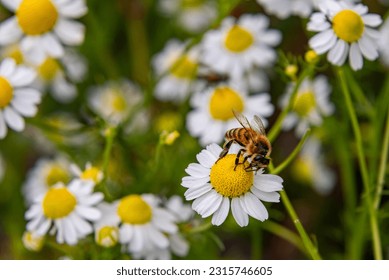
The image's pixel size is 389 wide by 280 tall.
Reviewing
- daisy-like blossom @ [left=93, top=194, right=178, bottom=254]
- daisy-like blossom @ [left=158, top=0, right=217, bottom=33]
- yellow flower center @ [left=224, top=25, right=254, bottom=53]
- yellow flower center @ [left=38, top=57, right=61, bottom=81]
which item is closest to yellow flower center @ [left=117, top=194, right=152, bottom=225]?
daisy-like blossom @ [left=93, top=194, right=178, bottom=254]

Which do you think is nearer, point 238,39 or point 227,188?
point 227,188

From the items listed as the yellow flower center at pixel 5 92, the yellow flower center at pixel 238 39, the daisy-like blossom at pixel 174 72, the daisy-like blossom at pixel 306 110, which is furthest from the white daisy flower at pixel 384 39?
the yellow flower center at pixel 5 92

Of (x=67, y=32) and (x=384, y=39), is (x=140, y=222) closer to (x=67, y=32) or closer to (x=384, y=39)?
(x=67, y=32)

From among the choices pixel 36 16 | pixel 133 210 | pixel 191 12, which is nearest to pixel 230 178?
pixel 133 210

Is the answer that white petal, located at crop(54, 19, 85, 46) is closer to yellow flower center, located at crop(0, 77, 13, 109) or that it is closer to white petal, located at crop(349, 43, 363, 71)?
yellow flower center, located at crop(0, 77, 13, 109)

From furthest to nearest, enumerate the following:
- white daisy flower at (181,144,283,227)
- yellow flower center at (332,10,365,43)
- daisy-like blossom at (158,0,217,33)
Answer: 1. daisy-like blossom at (158,0,217,33)
2. yellow flower center at (332,10,365,43)
3. white daisy flower at (181,144,283,227)

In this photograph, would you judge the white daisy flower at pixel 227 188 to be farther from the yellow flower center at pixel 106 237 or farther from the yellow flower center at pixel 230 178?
the yellow flower center at pixel 106 237
